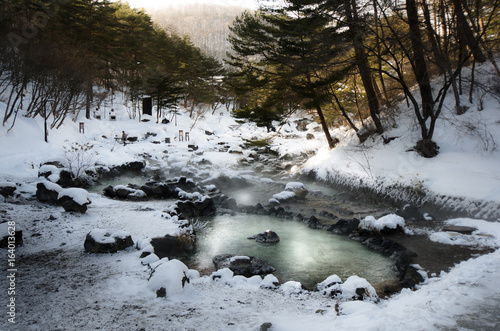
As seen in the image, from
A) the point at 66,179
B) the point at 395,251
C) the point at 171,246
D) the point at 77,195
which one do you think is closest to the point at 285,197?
the point at 395,251

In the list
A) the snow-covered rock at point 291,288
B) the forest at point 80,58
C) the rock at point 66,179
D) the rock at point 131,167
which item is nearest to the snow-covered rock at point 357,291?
the snow-covered rock at point 291,288

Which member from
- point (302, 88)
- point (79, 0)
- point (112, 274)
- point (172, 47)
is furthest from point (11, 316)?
point (172, 47)

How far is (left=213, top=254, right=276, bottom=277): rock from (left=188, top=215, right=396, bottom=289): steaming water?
0.63ft

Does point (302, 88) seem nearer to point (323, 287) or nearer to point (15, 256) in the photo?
point (323, 287)

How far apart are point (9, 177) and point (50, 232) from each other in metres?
6.61

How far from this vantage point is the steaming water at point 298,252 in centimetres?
574

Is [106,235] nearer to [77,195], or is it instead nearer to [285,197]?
[77,195]

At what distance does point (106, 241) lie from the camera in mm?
5844

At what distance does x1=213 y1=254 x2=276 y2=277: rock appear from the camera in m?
5.62

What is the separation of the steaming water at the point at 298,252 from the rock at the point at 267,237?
17 centimetres

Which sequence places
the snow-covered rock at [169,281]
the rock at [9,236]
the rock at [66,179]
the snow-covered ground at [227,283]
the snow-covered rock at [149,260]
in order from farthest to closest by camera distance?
the rock at [66,179], the rock at [9,236], the snow-covered rock at [149,260], the snow-covered rock at [169,281], the snow-covered ground at [227,283]

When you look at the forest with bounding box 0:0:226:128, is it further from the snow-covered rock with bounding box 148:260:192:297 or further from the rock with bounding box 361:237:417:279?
the rock with bounding box 361:237:417:279

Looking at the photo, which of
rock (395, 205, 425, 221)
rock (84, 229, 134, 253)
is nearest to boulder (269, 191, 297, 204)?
rock (395, 205, 425, 221)

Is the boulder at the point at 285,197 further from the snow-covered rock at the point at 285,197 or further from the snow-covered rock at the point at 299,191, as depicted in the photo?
the snow-covered rock at the point at 299,191
